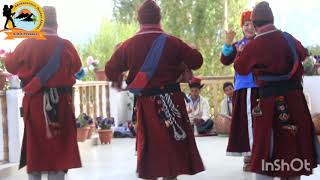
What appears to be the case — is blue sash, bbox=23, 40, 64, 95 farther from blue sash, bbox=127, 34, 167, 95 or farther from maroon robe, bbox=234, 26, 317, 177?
→ maroon robe, bbox=234, 26, 317, 177

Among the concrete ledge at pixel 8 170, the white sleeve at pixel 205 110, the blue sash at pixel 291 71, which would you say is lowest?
the concrete ledge at pixel 8 170

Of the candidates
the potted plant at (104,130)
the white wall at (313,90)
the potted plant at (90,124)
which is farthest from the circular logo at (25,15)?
the white wall at (313,90)

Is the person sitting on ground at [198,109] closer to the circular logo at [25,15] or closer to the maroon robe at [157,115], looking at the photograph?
the circular logo at [25,15]

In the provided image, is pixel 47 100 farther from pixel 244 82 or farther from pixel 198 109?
pixel 198 109

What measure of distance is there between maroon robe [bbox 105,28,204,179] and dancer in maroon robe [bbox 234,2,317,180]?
1.51 feet

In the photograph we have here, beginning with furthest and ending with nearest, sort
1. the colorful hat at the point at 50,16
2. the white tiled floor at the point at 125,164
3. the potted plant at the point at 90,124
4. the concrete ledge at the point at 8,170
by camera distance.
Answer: the potted plant at the point at 90,124 < the concrete ledge at the point at 8,170 < the white tiled floor at the point at 125,164 < the colorful hat at the point at 50,16

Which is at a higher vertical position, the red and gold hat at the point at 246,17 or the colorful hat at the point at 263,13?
the red and gold hat at the point at 246,17

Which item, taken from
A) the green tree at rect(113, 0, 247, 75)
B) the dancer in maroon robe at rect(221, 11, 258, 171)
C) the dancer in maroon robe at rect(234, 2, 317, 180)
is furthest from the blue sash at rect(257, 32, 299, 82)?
the green tree at rect(113, 0, 247, 75)

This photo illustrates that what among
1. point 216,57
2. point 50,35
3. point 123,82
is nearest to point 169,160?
point 123,82

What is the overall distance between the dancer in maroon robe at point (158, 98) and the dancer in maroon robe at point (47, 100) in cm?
33

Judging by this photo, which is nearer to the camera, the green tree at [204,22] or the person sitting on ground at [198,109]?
the person sitting on ground at [198,109]

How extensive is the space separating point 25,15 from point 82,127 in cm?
191

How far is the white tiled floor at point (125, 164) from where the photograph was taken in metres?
4.77

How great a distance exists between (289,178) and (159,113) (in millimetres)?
897
